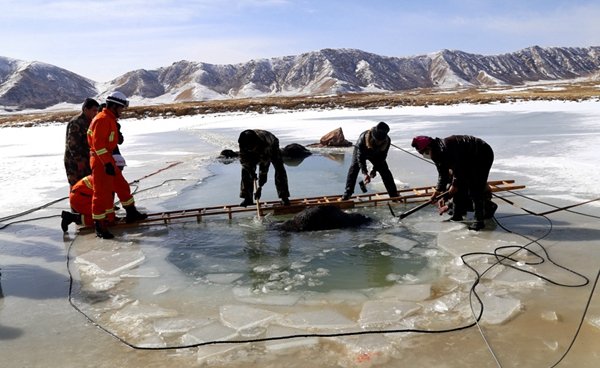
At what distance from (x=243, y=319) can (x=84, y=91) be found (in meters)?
123

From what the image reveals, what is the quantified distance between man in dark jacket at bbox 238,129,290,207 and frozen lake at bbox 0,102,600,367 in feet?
1.20

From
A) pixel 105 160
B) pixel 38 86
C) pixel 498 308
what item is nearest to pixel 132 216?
pixel 105 160

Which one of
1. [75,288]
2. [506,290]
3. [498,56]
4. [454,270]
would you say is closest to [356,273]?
[454,270]

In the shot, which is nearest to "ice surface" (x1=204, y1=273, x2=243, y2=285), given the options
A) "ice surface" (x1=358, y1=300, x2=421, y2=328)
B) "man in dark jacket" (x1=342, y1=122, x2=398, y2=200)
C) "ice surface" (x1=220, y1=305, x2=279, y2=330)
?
"ice surface" (x1=220, y1=305, x2=279, y2=330)

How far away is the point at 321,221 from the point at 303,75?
11808cm

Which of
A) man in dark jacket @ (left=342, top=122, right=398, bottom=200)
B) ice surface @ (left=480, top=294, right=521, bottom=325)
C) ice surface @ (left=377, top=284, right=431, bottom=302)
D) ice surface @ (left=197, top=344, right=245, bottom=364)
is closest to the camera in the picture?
ice surface @ (left=197, top=344, right=245, bottom=364)

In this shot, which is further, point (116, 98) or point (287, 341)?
point (116, 98)

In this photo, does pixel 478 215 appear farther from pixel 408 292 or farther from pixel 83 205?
pixel 83 205

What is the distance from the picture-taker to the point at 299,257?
14.0 feet

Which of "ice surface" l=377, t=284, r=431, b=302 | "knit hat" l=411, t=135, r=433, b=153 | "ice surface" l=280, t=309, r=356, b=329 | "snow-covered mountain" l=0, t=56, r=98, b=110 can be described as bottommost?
"ice surface" l=377, t=284, r=431, b=302

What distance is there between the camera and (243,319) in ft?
9.85

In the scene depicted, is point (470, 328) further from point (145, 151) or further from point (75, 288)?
point (145, 151)

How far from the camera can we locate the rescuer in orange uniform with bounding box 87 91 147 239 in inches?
185

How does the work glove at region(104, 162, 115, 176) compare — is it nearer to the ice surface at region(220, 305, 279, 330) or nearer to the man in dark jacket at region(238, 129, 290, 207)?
the man in dark jacket at region(238, 129, 290, 207)
